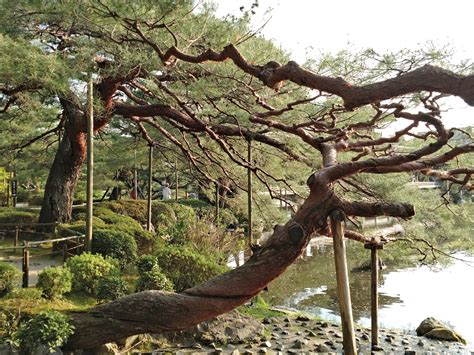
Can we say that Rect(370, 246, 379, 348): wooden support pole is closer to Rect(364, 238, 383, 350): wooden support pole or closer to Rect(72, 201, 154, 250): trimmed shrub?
Rect(364, 238, 383, 350): wooden support pole

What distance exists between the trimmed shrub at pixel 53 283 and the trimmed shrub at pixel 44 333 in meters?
1.45

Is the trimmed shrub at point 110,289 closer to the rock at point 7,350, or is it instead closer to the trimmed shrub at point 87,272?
the trimmed shrub at point 87,272

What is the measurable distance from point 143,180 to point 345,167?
24007 millimetres

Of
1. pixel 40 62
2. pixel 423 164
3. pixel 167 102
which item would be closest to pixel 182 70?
pixel 167 102

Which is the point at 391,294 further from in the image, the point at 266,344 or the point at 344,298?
the point at 344,298

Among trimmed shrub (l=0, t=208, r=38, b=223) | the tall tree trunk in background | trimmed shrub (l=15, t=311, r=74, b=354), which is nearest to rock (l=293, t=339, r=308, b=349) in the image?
trimmed shrub (l=15, t=311, r=74, b=354)

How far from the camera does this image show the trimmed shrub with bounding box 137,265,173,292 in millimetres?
6953

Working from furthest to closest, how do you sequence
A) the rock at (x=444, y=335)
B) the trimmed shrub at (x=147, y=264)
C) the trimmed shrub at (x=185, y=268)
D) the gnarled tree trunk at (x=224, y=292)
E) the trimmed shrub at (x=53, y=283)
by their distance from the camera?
1. the rock at (x=444, y=335)
2. the trimmed shrub at (x=185, y=268)
3. the trimmed shrub at (x=147, y=264)
4. the trimmed shrub at (x=53, y=283)
5. the gnarled tree trunk at (x=224, y=292)

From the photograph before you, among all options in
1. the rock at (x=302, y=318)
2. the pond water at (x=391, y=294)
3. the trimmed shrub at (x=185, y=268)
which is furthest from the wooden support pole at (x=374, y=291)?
the trimmed shrub at (x=185, y=268)

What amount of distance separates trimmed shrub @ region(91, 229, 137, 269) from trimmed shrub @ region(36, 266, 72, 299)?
2086mm

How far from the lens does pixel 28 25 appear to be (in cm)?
760

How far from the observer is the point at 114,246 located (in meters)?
8.71

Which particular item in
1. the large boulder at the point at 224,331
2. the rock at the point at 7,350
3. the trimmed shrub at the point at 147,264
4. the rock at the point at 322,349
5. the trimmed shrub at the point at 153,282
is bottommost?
the rock at the point at 322,349

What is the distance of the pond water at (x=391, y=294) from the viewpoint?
10.8 metres
